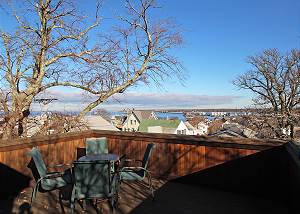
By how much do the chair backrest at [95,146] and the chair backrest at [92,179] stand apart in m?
1.63

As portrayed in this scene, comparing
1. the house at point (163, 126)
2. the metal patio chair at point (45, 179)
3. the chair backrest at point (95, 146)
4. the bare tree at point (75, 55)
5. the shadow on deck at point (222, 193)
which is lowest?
the house at point (163, 126)

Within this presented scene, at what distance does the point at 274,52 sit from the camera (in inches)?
859

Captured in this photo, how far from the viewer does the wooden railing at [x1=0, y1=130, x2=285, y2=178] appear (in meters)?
4.06

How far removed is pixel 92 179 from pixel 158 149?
217cm

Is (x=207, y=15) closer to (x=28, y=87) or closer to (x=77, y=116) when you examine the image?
(x=77, y=116)

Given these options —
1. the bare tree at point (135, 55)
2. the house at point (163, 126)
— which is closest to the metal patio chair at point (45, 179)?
the bare tree at point (135, 55)

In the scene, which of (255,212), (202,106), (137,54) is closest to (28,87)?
(137,54)

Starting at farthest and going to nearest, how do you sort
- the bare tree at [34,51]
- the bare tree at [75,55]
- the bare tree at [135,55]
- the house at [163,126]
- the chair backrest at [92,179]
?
the house at [163,126] < the bare tree at [135,55] < the bare tree at [75,55] < the bare tree at [34,51] < the chair backrest at [92,179]

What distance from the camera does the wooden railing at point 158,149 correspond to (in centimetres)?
406

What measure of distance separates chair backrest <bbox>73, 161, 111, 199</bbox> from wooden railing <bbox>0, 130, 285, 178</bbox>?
64.8 inches

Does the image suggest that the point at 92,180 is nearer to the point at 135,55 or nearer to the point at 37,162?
the point at 37,162

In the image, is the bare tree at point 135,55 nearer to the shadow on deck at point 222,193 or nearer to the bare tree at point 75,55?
the bare tree at point 75,55

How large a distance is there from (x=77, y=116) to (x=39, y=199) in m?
6.24

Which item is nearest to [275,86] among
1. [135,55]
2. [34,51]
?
[135,55]
